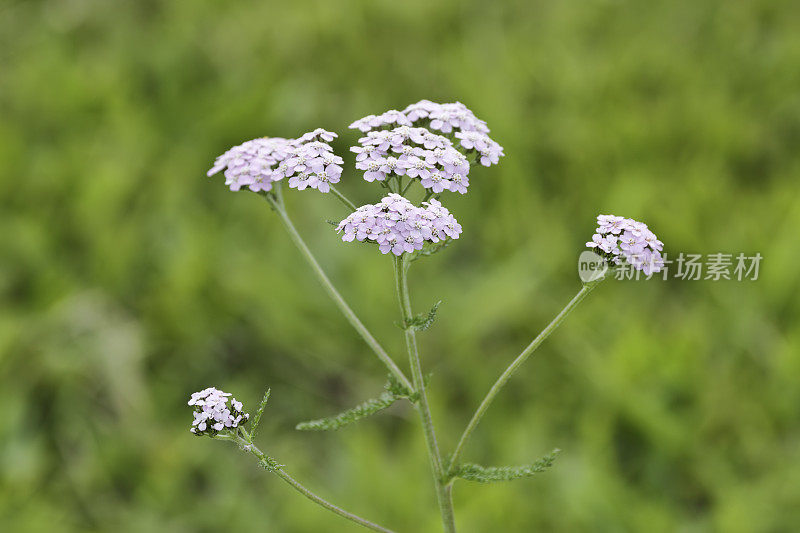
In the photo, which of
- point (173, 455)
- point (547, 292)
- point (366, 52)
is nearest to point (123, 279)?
point (173, 455)

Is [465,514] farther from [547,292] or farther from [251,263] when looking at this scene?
[251,263]

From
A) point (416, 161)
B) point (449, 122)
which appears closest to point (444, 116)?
point (449, 122)

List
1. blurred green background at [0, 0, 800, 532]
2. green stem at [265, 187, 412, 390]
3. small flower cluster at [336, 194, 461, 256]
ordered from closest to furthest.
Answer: small flower cluster at [336, 194, 461, 256], green stem at [265, 187, 412, 390], blurred green background at [0, 0, 800, 532]

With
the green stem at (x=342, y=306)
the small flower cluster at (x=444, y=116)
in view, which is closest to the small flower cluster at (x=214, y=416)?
the green stem at (x=342, y=306)

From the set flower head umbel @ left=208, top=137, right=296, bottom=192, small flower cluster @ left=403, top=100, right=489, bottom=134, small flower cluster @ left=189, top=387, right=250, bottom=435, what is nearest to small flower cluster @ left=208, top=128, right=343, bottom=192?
flower head umbel @ left=208, top=137, right=296, bottom=192

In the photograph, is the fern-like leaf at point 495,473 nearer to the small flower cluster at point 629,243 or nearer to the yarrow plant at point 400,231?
the yarrow plant at point 400,231

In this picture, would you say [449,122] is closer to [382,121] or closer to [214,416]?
[382,121]

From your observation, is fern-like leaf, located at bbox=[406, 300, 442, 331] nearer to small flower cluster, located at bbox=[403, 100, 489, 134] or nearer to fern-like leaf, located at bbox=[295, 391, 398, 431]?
fern-like leaf, located at bbox=[295, 391, 398, 431]
